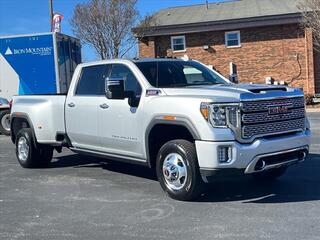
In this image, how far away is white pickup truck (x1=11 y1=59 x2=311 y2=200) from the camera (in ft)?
20.0

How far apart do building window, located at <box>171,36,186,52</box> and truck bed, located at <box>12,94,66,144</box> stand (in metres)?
21.2

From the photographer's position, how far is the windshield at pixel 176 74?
24.3ft

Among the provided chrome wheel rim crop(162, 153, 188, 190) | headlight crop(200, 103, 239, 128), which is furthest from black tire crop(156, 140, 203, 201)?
headlight crop(200, 103, 239, 128)

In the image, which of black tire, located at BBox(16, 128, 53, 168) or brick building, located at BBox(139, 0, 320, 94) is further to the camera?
brick building, located at BBox(139, 0, 320, 94)

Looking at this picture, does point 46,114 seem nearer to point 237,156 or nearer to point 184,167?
point 184,167

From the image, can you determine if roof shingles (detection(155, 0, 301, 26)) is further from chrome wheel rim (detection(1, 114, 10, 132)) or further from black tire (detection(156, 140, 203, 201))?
black tire (detection(156, 140, 203, 201))

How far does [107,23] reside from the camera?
31.0 m

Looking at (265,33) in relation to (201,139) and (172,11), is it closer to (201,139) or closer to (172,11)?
(172,11)

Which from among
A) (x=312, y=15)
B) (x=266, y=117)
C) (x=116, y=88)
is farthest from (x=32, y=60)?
(x=312, y=15)

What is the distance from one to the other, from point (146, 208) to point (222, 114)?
1.51m

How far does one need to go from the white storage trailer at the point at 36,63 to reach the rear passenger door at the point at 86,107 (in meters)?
8.25

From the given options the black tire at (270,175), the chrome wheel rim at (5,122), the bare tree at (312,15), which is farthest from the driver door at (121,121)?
the bare tree at (312,15)

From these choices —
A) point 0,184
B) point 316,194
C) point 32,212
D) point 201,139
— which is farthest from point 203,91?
point 0,184

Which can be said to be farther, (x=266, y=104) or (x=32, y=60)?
(x=32, y=60)
